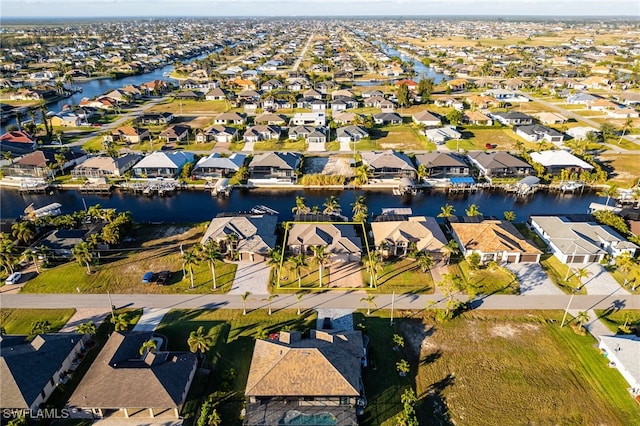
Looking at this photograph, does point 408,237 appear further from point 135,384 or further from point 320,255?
point 135,384

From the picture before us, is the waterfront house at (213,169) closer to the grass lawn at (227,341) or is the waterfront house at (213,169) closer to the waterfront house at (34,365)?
the grass lawn at (227,341)

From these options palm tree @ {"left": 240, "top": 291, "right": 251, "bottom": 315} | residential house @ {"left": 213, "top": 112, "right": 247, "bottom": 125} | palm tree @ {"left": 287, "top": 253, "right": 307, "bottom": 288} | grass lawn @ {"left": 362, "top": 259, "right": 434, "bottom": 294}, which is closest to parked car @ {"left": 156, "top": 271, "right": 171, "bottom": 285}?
palm tree @ {"left": 240, "top": 291, "right": 251, "bottom": 315}

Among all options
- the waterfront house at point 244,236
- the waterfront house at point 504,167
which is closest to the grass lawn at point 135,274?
the waterfront house at point 244,236

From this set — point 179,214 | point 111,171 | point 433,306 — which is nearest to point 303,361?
point 433,306

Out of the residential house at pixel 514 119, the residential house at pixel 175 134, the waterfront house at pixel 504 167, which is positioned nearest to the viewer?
the waterfront house at pixel 504 167

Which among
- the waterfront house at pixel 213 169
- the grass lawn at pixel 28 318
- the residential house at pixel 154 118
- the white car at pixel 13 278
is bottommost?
the grass lawn at pixel 28 318

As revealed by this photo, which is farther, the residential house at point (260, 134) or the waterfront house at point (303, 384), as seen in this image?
the residential house at point (260, 134)

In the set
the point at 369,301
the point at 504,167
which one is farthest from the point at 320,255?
the point at 504,167
